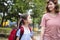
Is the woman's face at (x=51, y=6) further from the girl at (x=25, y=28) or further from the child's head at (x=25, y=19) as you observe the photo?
the child's head at (x=25, y=19)

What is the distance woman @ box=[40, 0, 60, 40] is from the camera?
543 cm

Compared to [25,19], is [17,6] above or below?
below

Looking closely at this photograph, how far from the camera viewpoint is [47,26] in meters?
5.48

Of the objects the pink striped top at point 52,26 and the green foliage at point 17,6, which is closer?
the pink striped top at point 52,26

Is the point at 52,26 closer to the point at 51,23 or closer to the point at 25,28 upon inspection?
the point at 51,23

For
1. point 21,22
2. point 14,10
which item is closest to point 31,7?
point 14,10

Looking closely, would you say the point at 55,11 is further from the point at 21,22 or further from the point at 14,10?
the point at 14,10

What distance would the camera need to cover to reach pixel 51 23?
5441 millimetres

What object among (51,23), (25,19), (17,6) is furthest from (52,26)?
(17,6)

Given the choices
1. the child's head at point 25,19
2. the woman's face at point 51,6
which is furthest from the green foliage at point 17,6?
the woman's face at point 51,6

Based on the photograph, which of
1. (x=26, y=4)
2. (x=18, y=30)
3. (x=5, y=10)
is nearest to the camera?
(x=18, y=30)

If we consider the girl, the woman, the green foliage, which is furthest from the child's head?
the green foliage

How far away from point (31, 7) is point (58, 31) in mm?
25571

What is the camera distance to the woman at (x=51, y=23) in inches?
214
